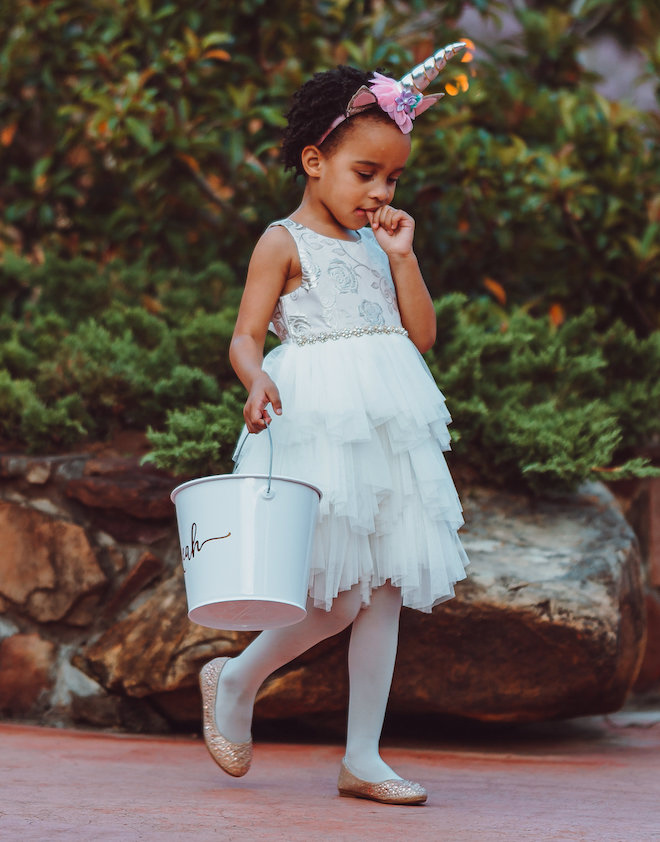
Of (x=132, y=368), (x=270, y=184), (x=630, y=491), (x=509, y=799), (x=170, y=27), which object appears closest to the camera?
(x=509, y=799)

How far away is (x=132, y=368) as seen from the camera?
150 inches

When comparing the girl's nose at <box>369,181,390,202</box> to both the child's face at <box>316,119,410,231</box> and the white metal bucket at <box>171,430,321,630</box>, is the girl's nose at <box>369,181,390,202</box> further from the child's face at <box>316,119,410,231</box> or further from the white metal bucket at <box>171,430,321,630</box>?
the white metal bucket at <box>171,430,321,630</box>

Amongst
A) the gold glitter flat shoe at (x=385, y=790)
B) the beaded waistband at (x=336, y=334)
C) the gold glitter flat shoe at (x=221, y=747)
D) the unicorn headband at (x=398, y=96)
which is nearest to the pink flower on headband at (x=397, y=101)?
the unicorn headband at (x=398, y=96)

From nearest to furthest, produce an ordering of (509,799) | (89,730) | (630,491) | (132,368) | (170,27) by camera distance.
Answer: (509,799)
(89,730)
(132,368)
(630,491)
(170,27)

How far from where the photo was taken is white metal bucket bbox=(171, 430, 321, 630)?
2152 mm

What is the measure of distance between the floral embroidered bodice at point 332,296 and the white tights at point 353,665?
0.63 m

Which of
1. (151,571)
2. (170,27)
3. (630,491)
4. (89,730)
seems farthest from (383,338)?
(170,27)

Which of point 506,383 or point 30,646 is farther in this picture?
point 506,383

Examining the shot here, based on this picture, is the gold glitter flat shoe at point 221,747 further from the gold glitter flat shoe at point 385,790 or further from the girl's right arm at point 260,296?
the girl's right arm at point 260,296

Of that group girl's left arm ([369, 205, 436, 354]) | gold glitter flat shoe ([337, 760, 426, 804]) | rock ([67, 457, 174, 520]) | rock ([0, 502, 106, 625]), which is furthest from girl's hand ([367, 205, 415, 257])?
rock ([0, 502, 106, 625])

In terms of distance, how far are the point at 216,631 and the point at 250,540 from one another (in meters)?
1.25

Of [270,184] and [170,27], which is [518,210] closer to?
[270,184]

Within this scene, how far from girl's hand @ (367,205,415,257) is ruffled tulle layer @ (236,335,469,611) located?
239 millimetres

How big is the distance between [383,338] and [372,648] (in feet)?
2.42
